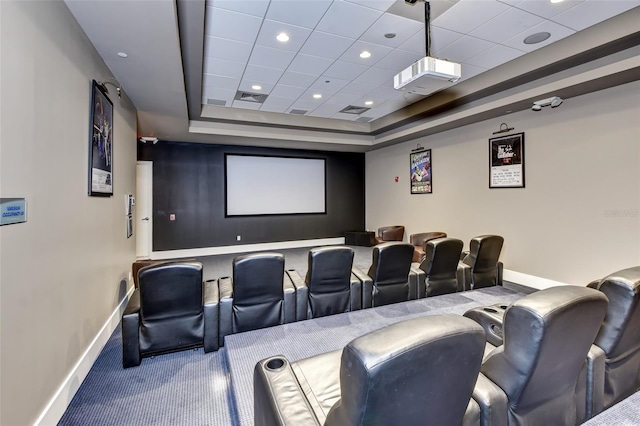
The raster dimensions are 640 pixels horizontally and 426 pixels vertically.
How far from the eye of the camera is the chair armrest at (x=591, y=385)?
1.64 meters

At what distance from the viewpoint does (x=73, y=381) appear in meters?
2.28

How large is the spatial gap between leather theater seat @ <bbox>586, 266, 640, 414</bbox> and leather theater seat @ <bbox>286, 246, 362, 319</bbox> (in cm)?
199

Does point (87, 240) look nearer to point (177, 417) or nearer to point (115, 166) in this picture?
point (115, 166)

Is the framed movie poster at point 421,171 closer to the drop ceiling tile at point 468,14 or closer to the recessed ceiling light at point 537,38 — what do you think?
the recessed ceiling light at point 537,38

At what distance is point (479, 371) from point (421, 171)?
6.57 m

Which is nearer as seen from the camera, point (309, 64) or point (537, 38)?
point (537, 38)

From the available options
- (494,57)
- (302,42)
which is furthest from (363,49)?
(494,57)

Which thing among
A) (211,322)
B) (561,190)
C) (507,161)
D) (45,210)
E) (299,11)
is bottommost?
(211,322)

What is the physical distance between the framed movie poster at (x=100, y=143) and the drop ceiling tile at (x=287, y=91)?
2.54 meters

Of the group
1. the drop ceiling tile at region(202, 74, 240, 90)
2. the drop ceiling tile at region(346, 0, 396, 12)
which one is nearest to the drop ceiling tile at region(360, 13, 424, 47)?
the drop ceiling tile at region(346, 0, 396, 12)

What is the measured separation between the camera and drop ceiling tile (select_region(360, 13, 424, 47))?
10.3 feet

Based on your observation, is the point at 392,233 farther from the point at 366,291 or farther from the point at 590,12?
the point at 590,12

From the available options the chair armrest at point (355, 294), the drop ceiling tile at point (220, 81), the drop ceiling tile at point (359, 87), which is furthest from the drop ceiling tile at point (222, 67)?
the chair armrest at point (355, 294)

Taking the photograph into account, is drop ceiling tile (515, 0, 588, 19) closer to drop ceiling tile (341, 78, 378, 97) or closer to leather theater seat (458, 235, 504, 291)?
drop ceiling tile (341, 78, 378, 97)
